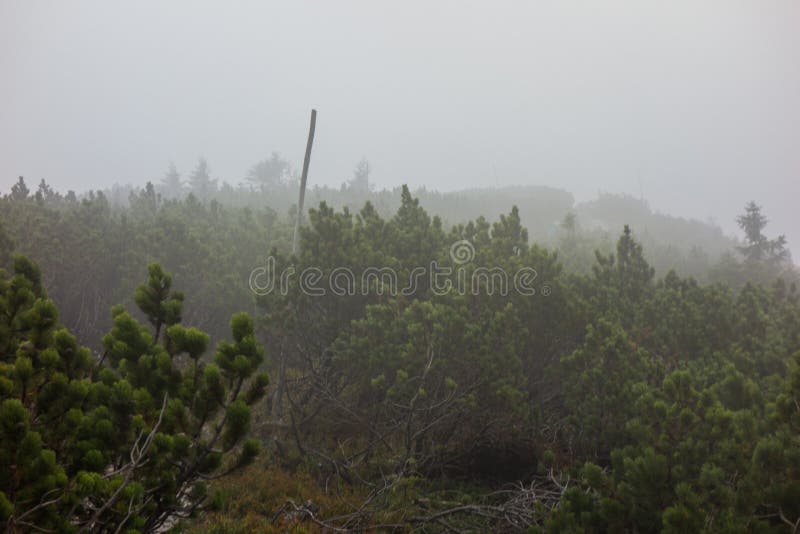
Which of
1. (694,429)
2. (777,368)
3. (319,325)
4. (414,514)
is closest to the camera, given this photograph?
(694,429)

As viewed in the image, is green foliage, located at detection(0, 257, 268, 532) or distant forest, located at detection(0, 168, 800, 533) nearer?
green foliage, located at detection(0, 257, 268, 532)

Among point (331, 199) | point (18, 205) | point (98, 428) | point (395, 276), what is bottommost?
point (98, 428)

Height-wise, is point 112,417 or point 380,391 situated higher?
point 112,417

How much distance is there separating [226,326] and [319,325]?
4.38 meters

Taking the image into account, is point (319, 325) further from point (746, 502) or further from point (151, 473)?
point (746, 502)

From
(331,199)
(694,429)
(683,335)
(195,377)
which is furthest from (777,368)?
(331,199)

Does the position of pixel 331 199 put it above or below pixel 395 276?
above

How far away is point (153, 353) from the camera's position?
8.76 feet

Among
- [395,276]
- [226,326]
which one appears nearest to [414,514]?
[395,276]

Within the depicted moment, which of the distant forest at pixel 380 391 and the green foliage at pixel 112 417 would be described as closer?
the green foliage at pixel 112 417

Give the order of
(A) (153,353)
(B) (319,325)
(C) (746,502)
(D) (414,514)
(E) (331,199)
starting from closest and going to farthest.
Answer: (A) (153,353)
(C) (746,502)
(D) (414,514)
(B) (319,325)
(E) (331,199)

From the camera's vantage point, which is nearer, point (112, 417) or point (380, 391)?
point (112, 417)

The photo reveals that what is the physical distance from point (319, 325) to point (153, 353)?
12.1ft

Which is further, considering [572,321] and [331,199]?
[331,199]
